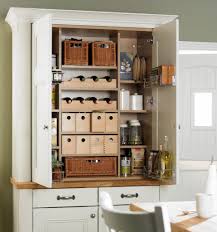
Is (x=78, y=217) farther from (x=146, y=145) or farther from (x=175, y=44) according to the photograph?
(x=175, y=44)

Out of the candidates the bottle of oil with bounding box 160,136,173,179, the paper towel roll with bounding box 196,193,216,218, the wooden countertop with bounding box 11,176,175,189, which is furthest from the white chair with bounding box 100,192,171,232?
the bottle of oil with bounding box 160,136,173,179

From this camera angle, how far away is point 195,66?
16.0ft

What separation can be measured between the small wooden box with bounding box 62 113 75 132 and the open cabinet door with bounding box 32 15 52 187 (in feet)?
1.01

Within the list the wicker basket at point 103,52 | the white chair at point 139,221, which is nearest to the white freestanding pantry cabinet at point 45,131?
the wicker basket at point 103,52

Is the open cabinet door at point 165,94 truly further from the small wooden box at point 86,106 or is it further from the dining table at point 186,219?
the dining table at point 186,219

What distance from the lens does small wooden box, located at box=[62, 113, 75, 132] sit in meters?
4.41

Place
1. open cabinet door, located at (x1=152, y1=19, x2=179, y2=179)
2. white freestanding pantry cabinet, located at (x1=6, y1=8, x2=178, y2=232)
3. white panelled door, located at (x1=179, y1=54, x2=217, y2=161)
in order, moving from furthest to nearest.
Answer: white panelled door, located at (x1=179, y1=54, x2=217, y2=161)
open cabinet door, located at (x1=152, y1=19, x2=179, y2=179)
white freestanding pantry cabinet, located at (x1=6, y1=8, x2=178, y2=232)

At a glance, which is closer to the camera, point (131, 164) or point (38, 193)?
point (38, 193)

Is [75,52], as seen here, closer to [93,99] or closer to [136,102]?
[93,99]

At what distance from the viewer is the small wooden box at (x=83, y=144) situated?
442 centimetres

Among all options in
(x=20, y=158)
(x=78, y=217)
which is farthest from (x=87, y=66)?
(x=78, y=217)

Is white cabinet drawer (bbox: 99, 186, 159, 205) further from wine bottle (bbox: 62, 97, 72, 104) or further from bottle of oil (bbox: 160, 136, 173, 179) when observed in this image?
wine bottle (bbox: 62, 97, 72, 104)

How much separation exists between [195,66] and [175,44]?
2.80ft

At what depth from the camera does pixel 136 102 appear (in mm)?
4625
